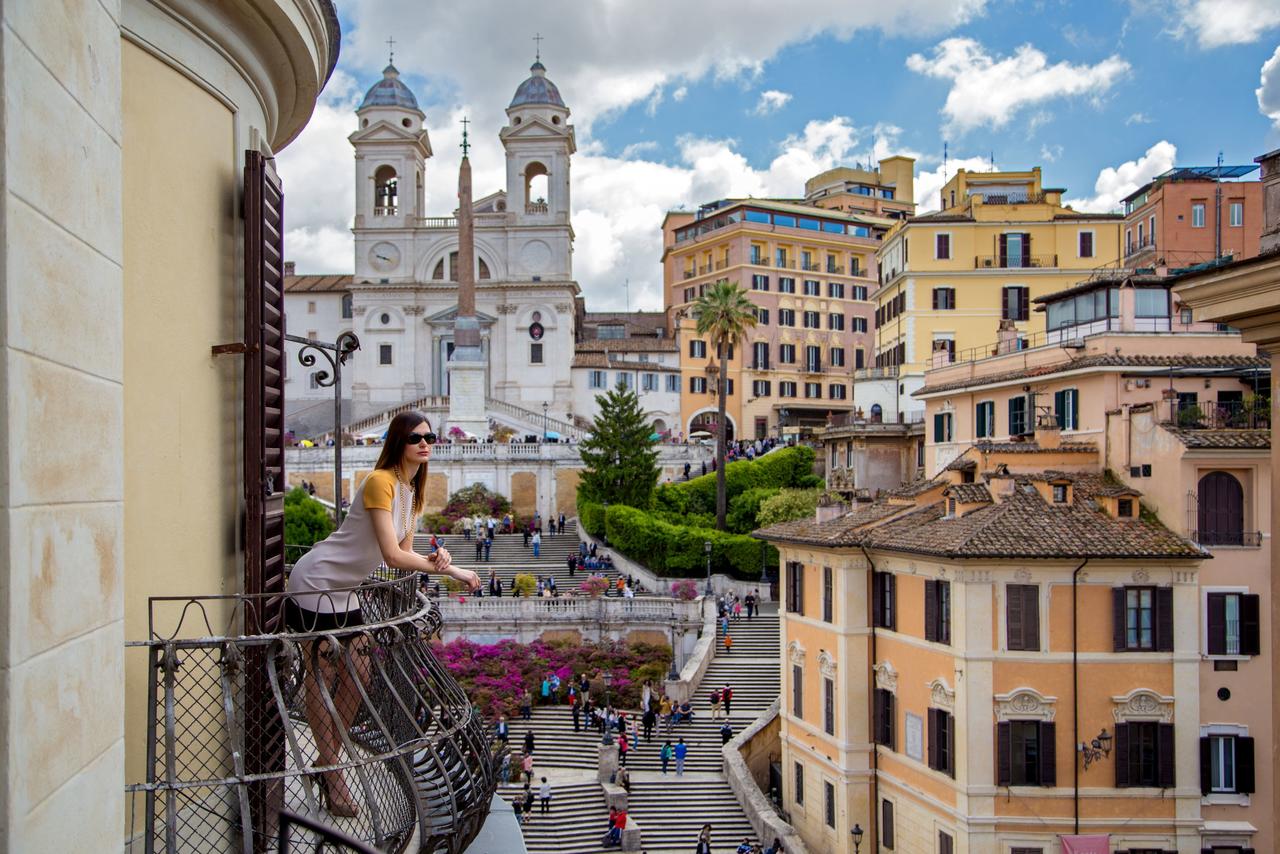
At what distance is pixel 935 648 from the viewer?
26.4 meters

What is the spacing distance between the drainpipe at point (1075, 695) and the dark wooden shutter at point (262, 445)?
70.9ft

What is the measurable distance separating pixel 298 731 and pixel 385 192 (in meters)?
84.4

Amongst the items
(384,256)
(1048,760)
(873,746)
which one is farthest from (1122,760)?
(384,256)

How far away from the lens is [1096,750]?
82.5ft

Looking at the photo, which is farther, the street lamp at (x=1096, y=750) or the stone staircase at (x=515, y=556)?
the stone staircase at (x=515, y=556)

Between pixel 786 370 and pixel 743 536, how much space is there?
122 feet

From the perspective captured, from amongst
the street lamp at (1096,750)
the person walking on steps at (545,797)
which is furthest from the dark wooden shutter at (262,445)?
the person walking on steps at (545,797)

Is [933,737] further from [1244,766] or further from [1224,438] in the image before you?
[1224,438]

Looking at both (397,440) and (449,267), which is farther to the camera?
(449,267)

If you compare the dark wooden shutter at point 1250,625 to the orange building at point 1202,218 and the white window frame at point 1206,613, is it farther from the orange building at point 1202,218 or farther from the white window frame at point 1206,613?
the orange building at point 1202,218

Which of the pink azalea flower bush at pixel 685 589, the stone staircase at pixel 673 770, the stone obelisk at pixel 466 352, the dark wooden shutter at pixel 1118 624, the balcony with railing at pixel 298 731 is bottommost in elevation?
the stone staircase at pixel 673 770

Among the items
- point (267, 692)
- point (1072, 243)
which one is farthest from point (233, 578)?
point (1072, 243)

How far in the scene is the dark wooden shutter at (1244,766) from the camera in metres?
26.0

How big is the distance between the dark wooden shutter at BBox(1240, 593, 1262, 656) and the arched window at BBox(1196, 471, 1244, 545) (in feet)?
4.17
